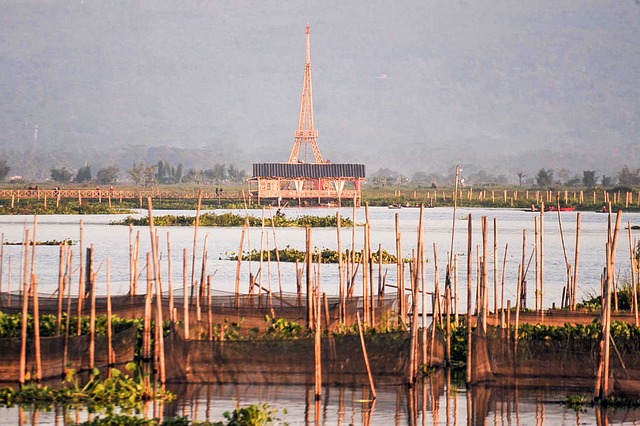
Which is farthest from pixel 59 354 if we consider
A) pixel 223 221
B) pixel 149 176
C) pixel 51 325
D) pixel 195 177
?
pixel 195 177

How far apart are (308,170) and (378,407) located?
8011cm

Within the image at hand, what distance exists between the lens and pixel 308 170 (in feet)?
308

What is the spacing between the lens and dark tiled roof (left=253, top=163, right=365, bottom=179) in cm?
9100

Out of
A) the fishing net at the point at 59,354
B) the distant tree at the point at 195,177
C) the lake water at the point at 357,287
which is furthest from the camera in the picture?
the distant tree at the point at 195,177

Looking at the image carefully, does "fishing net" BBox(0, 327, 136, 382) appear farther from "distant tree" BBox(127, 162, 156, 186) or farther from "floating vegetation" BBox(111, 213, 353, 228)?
"distant tree" BBox(127, 162, 156, 186)

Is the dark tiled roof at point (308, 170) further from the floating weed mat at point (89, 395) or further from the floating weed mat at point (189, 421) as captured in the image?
the floating weed mat at point (189, 421)

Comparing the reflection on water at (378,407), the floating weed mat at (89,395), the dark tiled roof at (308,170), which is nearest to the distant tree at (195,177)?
the dark tiled roof at (308,170)

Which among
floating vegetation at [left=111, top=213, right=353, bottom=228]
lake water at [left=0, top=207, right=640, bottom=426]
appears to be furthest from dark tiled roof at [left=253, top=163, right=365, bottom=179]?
floating vegetation at [left=111, top=213, right=353, bottom=228]

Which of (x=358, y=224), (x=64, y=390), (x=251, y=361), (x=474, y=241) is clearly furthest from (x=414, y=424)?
(x=358, y=224)

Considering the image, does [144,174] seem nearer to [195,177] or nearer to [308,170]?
[195,177]

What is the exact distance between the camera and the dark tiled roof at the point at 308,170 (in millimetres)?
91000

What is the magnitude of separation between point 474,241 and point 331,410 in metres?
32.8

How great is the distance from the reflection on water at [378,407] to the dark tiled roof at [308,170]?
7572cm

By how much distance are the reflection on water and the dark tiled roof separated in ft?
248
